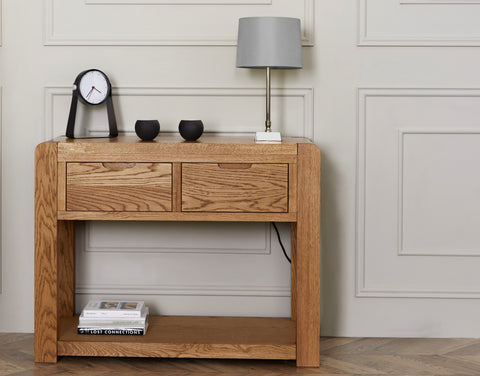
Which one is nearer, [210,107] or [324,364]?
[324,364]

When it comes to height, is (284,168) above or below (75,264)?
above

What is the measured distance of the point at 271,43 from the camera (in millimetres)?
2385

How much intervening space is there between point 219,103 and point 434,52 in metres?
0.89

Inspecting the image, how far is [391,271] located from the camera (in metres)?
2.67

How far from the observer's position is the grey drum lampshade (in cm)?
238

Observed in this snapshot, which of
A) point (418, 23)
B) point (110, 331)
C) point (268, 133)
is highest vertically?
point (418, 23)

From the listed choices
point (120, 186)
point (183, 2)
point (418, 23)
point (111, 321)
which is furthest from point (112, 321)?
point (418, 23)

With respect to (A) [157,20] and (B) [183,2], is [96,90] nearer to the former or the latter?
(A) [157,20]

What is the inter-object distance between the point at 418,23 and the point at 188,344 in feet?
5.08

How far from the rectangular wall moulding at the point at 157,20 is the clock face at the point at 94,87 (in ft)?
0.50

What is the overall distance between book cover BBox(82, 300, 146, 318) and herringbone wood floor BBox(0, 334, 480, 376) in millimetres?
165

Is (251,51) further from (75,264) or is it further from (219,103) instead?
(75,264)

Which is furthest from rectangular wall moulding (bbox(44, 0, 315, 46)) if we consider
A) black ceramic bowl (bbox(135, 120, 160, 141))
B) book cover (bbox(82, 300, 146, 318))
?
book cover (bbox(82, 300, 146, 318))

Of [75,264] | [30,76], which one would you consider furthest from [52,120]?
[75,264]
